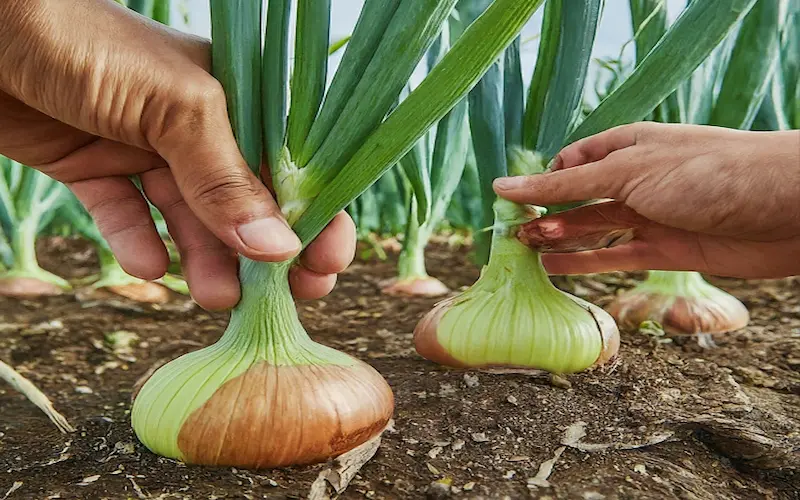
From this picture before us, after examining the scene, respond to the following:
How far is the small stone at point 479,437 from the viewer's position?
2.87 ft

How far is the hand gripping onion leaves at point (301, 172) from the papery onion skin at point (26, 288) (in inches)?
52.9

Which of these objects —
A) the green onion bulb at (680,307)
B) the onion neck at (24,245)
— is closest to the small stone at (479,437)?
the green onion bulb at (680,307)

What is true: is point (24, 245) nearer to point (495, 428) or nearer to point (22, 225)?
point (22, 225)

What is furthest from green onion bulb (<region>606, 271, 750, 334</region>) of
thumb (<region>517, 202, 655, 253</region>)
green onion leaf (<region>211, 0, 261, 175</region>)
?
green onion leaf (<region>211, 0, 261, 175</region>)

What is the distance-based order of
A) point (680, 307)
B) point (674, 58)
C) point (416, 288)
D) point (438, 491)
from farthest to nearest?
point (416, 288), point (680, 307), point (674, 58), point (438, 491)

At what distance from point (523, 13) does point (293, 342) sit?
0.43 meters

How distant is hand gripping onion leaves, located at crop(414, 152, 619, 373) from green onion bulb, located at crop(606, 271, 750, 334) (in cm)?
40

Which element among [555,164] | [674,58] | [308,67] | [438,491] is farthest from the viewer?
[555,164]

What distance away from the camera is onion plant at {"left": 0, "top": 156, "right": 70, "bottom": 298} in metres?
2.01

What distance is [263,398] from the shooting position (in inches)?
30.5

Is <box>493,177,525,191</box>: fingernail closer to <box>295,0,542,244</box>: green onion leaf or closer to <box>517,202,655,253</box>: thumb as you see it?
<box>517,202,655,253</box>: thumb

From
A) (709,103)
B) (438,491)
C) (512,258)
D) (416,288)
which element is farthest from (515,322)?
(416,288)

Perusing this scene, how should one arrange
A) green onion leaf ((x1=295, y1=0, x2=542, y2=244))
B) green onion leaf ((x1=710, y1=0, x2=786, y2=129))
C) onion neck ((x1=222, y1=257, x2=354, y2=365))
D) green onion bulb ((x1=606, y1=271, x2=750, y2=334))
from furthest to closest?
green onion bulb ((x1=606, y1=271, x2=750, y2=334)) → green onion leaf ((x1=710, y1=0, x2=786, y2=129)) → onion neck ((x1=222, y1=257, x2=354, y2=365)) → green onion leaf ((x1=295, y1=0, x2=542, y2=244))

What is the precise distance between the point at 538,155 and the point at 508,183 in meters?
0.12
